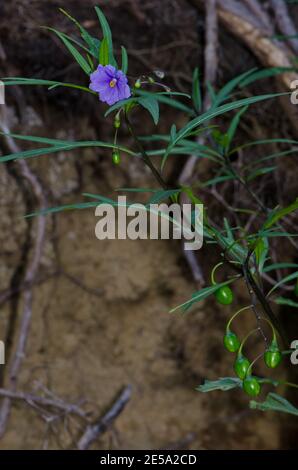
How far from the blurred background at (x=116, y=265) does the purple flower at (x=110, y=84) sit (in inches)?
35.9

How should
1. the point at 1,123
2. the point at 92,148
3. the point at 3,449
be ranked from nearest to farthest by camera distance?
1. the point at 1,123
2. the point at 3,449
3. the point at 92,148

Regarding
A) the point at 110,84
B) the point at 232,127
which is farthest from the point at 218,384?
the point at 232,127

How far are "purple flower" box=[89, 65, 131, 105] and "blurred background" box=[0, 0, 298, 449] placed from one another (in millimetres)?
911

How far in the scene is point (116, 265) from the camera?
5.84ft

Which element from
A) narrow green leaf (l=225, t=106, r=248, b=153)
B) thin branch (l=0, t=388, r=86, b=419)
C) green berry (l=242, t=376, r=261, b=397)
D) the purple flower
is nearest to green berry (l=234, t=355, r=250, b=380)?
green berry (l=242, t=376, r=261, b=397)

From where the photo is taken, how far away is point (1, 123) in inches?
61.2

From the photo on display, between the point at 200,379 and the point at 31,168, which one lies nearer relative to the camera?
the point at 31,168

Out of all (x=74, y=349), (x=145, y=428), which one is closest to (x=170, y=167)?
(x=74, y=349)

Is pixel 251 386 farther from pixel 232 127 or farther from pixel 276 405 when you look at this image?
pixel 232 127

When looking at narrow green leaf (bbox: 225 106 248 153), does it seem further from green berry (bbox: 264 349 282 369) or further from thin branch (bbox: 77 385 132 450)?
thin branch (bbox: 77 385 132 450)

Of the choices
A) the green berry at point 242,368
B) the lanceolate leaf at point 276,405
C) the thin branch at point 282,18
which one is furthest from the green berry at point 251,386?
the thin branch at point 282,18

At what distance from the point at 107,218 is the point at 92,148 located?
0.22 m

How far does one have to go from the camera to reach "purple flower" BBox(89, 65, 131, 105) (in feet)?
2.32

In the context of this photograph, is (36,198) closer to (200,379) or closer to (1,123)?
(1,123)
